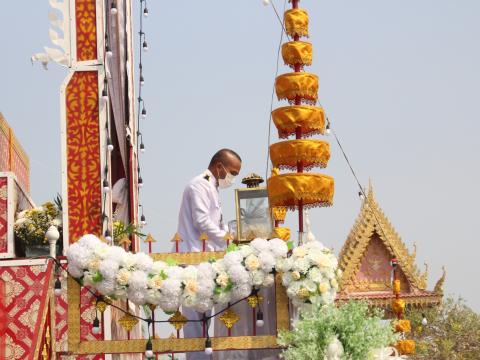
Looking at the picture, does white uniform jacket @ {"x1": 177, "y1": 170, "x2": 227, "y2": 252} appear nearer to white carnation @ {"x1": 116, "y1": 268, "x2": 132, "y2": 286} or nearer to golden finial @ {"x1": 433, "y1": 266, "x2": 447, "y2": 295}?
white carnation @ {"x1": 116, "y1": 268, "x2": 132, "y2": 286}

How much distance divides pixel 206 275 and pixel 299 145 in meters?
2.34

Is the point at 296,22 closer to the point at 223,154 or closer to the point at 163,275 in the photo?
the point at 223,154

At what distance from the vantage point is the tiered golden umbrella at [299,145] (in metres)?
14.1

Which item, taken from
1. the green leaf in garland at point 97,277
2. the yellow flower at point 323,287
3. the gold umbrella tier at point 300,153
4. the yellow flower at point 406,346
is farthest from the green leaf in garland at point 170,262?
the yellow flower at point 406,346

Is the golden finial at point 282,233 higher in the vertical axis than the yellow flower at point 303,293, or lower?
higher

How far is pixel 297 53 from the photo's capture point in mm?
14555

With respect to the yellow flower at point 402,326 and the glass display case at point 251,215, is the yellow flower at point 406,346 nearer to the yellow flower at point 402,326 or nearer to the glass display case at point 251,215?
the yellow flower at point 402,326

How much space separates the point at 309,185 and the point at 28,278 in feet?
11.1

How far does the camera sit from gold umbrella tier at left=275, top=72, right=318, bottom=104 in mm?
14347

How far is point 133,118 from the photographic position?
20.2 metres

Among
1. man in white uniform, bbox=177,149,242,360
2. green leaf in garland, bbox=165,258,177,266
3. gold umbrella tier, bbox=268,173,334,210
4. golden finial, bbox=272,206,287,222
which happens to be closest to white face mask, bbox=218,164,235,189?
man in white uniform, bbox=177,149,242,360

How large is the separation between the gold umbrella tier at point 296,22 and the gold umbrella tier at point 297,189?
1859 mm

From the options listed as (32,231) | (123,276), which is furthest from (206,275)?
(32,231)

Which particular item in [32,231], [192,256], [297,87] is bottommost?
[192,256]
